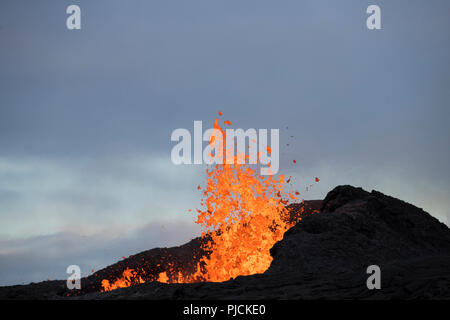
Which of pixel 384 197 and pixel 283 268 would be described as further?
pixel 384 197

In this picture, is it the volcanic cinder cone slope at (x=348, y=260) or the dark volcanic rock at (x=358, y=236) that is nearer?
the volcanic cinder cone slope at (x=348, y=260)

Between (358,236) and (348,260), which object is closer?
(348,260)

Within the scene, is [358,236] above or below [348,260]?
above

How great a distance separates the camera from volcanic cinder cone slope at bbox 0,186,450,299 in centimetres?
731

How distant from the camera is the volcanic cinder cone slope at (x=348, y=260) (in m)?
7.31

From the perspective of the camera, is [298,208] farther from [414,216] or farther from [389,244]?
[389,244]

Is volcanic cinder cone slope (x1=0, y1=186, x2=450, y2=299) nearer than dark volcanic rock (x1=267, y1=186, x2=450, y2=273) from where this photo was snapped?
Yes

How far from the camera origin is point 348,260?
1019cm

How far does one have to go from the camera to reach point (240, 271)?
12.6m
